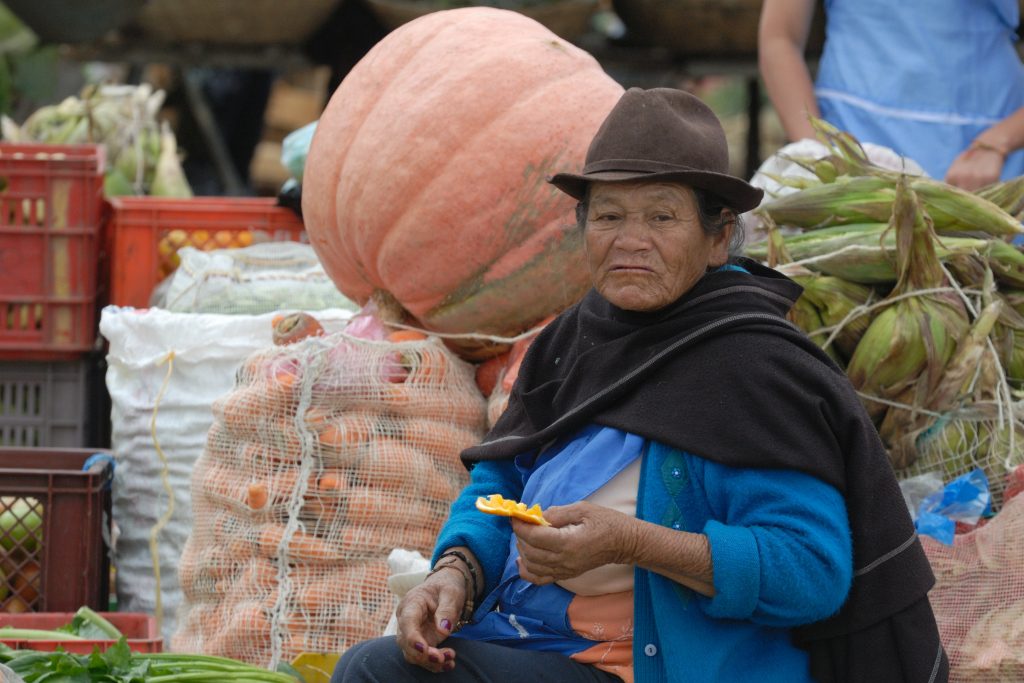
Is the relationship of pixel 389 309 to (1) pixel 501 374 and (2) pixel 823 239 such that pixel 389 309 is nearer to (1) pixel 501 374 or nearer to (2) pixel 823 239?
(1) pixel 501 374

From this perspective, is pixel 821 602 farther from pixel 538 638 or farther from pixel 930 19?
pixel 930 19

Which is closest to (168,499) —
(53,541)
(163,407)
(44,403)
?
(163,407)

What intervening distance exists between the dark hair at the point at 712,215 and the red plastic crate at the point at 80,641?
163cm

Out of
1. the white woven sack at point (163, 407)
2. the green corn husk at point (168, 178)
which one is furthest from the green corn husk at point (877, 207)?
the green corn husk at point (168, 178)

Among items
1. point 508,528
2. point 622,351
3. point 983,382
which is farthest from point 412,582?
point 983,382

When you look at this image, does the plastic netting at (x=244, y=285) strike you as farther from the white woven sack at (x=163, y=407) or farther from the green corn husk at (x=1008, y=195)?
the green corn husk at (x=1008, y=195)

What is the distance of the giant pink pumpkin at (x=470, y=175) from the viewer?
3.66m

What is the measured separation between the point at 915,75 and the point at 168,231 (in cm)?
264

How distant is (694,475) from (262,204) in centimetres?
301

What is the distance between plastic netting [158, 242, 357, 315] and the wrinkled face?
2.26 meters

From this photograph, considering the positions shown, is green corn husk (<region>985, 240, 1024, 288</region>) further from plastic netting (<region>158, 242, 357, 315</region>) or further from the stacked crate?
the stacked crate

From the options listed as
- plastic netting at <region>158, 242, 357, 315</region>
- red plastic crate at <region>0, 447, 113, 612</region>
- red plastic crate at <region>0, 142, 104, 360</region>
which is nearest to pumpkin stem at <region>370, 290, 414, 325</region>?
plastic netting at <region>158, 242, 357, 315</region>

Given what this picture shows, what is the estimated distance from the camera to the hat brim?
2406 mm

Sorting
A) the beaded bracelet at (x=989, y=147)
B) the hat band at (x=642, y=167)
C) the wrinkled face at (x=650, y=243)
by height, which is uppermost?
the beaded bracelet at (x=989, y=147)
